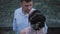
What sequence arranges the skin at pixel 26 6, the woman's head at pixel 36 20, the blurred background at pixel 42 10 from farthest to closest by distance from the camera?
the blurred background at pixel 42 10, the skin at pixel 26 6, the woman's head at pixel 36 20

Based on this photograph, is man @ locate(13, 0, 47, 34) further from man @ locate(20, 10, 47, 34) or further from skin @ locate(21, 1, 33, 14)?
man @ locate(20, 10, 47, 34)

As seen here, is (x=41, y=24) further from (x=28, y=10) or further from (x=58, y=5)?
(x=58, y=5)

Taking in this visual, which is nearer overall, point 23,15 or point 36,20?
point 36,20

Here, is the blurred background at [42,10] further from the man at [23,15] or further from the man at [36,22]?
the man at [36,22]

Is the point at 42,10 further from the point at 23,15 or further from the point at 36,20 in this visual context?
the point at 36,20

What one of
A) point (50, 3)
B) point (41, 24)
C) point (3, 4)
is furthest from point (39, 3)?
point (41, 24)

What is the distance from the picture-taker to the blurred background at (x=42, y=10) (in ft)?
6.82

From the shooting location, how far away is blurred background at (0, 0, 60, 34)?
2.08 meters

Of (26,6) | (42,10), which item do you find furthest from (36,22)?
(42,10)

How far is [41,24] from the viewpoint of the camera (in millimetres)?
1034

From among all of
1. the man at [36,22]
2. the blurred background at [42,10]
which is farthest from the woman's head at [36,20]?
the blurred background at [42,10]

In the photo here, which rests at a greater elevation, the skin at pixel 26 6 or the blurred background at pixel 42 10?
the skin at pixel 26 6

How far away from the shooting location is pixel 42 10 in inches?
83.0

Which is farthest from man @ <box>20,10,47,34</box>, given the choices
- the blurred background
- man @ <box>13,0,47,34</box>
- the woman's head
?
the blurred background
